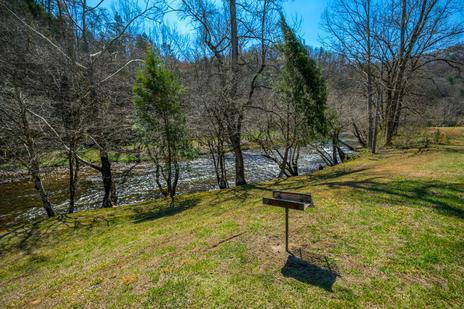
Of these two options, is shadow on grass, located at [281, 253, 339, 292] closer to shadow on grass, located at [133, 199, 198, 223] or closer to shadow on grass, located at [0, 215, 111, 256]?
shadow on grass, located at [133, 199, 198, 223]

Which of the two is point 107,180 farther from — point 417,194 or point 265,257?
point 417,194

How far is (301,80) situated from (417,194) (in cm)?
717

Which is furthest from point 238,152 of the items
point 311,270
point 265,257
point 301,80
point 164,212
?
point 311,270

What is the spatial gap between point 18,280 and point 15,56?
29.4ft

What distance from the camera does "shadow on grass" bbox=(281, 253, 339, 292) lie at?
110 inches

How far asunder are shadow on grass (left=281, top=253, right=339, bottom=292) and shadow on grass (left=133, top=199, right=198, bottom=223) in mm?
4303

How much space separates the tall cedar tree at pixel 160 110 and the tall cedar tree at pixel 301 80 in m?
5.22

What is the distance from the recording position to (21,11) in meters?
10.7

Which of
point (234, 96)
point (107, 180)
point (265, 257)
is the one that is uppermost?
point (234, 96)

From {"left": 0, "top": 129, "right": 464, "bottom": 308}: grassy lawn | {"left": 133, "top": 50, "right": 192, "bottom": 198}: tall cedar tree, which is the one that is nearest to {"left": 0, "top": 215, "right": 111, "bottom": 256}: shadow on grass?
{"left": 0, "top": 129, "right": 464, "bottom": 308}: grassy lawn

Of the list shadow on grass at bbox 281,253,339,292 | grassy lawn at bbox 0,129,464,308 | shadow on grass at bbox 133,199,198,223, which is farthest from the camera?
shadow on grass at bbox 133,199,198,223

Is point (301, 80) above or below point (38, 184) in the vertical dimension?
above

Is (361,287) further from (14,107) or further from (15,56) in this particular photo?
(15,56)

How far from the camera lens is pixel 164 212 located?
7.06 metres
